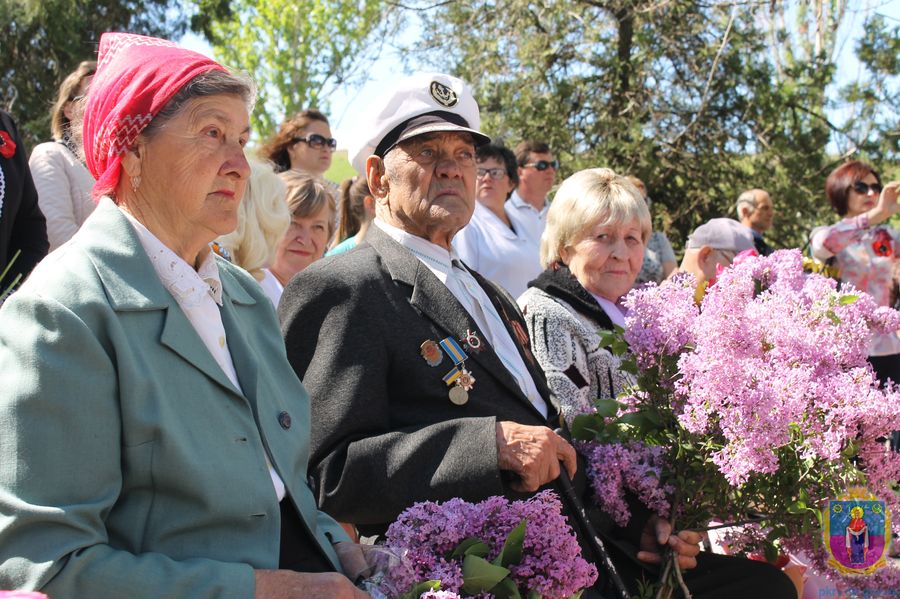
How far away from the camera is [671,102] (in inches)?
406

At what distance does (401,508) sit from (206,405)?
818 millimetres

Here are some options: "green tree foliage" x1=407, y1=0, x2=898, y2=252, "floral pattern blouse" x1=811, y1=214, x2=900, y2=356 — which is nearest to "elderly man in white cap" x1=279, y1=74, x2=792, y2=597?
"floral pattern blouse" x1=811, y1=214, x2=900, y2=356

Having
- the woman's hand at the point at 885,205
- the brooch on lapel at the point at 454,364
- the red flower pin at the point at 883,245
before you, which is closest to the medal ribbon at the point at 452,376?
the brooch on lapel at the point at 454,364

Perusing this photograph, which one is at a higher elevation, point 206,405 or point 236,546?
point 206,405

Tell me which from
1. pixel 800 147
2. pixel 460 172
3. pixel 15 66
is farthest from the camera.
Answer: pixel 15 66

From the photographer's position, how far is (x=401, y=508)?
8.43ft

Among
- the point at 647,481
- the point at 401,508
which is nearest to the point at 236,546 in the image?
the point at 401,508

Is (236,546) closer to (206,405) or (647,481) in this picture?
(206,405)

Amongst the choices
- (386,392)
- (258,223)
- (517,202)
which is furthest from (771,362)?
(517,202)

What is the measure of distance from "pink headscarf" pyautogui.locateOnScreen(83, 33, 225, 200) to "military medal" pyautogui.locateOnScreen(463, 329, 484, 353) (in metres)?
1.12

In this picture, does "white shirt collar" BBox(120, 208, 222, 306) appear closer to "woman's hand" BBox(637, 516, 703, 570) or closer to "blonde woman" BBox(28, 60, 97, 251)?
"woman's hand" BBox(637, 516, 703, 570)

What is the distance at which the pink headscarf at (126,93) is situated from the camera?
6.62ft

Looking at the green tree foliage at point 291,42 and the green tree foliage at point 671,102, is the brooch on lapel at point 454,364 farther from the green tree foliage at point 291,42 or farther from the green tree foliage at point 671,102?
the green tree foliage at point 291,42

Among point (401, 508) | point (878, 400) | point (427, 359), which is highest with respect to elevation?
point (878, 400)
